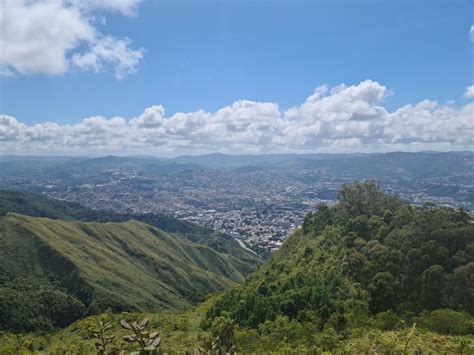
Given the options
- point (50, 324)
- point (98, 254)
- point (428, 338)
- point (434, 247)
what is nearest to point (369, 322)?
point (428, 338)

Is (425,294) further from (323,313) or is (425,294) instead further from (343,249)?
(343,249)

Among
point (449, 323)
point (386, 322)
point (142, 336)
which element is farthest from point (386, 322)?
→ point (142, 336)

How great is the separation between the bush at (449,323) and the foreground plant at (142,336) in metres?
26.5

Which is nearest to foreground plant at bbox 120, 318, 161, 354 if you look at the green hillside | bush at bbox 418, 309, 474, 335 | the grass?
bush at bbox 418, 309, 474, 335

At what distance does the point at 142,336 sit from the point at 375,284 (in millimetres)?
35278

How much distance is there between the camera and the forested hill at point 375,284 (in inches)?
1293

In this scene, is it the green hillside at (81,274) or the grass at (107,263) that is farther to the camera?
the grass at (107,263)

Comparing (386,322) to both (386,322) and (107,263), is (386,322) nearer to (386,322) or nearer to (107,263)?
(386,322)

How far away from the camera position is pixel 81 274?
98.9 m

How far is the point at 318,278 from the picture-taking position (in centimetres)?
4388

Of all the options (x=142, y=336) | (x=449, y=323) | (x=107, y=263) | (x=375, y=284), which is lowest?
(x=107, y=263)

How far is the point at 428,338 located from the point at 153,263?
118 meters

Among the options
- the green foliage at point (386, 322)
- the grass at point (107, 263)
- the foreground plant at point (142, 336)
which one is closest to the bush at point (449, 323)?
the green foliage at point (386, 322)

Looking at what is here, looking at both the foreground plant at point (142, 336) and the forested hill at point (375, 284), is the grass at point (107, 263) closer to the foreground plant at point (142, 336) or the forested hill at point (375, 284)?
the forested hill at point (375, 284)
